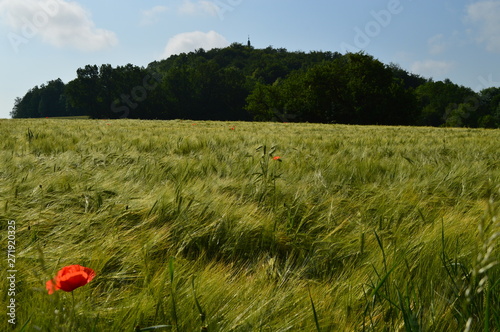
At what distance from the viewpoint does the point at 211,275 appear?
1005 mm

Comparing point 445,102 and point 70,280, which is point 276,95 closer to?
point 445,102

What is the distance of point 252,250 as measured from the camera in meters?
1.32

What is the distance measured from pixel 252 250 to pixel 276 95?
137 ft

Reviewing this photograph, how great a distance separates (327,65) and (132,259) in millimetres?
40701

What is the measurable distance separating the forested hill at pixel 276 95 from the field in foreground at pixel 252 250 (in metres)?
35.5

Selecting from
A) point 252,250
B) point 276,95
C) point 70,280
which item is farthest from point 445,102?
point 70,280

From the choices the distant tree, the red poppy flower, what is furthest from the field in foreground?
the distant tree

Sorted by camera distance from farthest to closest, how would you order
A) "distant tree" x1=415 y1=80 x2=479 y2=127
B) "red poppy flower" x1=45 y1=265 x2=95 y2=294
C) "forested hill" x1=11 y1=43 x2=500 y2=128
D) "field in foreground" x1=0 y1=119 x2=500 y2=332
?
"distant tree" x1=415 y1=80 x2=479 y2=127 < "forested hill" x1=11 y1=43 x2=500 y2=128 < "field in foreground" x1=0 y1=119 x2=500 y2=332 < "red poppy flower" x1=45 y1=265 x2=95 y2=294

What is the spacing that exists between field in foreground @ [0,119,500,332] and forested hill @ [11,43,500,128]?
35.5 m

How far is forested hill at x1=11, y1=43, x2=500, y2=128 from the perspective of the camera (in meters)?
35.7

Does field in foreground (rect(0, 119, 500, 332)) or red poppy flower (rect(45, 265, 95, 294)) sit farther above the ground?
red poppy flower (rect(45, 265, 95, 294))

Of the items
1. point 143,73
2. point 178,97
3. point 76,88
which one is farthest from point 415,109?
point 76,88

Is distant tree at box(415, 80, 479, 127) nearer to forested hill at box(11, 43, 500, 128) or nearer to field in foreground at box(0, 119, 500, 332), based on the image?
forested hill at box(11, 43, 500, 128)

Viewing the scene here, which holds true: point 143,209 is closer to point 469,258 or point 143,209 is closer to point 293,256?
point 293,256
